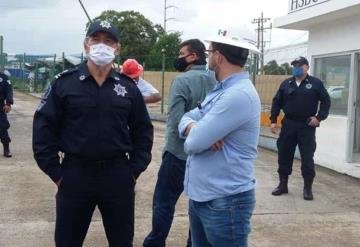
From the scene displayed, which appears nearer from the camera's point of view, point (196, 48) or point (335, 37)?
point (196, 48)

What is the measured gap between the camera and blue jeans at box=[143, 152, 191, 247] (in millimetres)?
4625

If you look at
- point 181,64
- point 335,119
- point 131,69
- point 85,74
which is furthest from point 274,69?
point 85,74

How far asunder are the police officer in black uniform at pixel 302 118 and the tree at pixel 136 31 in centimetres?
4789

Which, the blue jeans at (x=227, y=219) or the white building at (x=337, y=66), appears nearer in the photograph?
the blue jeans at (x=227, y=219)

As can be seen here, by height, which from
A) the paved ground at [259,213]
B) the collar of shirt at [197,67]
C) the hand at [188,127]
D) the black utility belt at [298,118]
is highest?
the collar of shirt at [197,67]

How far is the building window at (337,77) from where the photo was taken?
988 cm

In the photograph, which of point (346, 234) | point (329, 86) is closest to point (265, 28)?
point (329, 86)

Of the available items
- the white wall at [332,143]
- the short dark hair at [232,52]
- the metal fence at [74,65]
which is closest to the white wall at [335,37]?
the white wall at [332,143]

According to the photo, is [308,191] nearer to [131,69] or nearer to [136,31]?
[131,69]

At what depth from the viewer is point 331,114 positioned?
34.0 feet

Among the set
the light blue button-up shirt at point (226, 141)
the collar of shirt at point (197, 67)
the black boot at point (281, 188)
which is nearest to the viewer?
the light blue button-up shirt at point (226, 141)

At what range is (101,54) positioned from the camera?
11.3ft

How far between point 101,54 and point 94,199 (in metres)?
0.91

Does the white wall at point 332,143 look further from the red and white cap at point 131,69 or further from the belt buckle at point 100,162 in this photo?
the belt buckle at point 100,162
